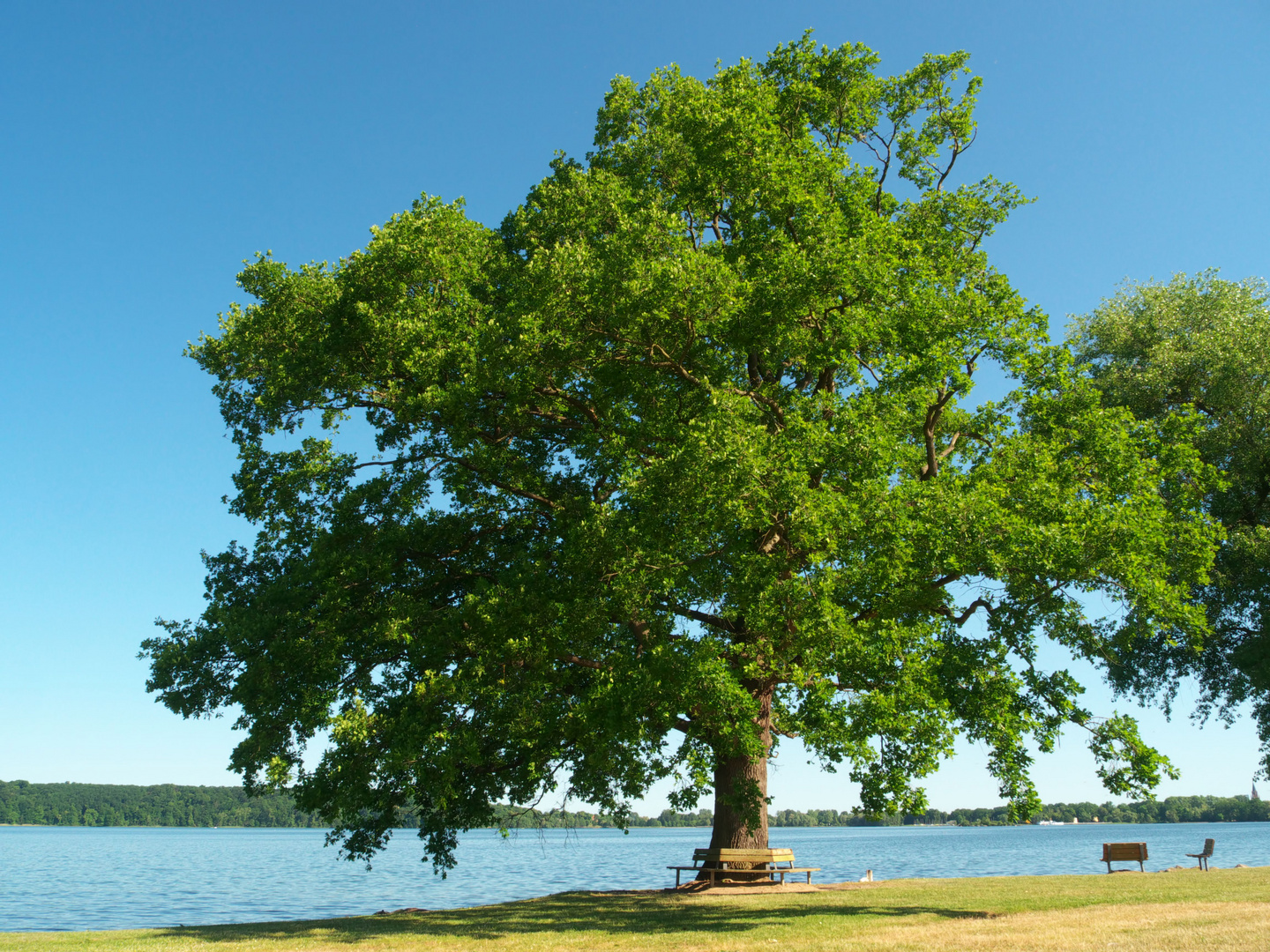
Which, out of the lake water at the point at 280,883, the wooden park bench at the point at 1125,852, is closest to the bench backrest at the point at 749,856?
the lake water at the point at 280,883

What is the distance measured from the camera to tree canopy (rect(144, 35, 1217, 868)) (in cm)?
1650

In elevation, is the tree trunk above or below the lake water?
above

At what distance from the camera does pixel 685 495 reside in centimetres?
1691

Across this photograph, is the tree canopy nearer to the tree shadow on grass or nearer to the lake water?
the tree shadow on grass

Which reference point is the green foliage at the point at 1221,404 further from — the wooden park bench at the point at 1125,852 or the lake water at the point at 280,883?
the lake water at the point at 280,883

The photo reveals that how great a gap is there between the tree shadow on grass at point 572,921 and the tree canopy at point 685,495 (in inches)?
88.1

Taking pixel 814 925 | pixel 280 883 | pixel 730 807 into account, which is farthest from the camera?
pixel 280 883

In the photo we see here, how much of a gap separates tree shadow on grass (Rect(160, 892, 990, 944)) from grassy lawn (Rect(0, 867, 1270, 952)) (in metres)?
0.05

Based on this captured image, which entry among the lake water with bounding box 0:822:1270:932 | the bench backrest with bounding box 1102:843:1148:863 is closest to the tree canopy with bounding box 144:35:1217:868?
the lake water with bounding box 0:822:1270:932

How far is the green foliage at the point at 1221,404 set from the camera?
2669 cm

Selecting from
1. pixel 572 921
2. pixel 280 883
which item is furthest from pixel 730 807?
pixel 280 883

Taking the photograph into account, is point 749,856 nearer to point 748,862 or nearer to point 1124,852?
point 748,862

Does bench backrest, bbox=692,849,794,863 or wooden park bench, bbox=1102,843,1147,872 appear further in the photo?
wooden park bench, bbox=1102,843,1147,872

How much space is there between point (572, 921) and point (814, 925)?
526 cm
